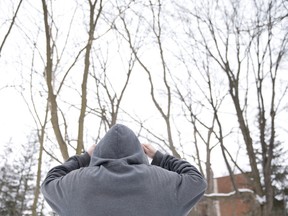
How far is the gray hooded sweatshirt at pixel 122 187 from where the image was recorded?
4.22 feet

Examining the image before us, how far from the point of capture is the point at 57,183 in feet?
4.60

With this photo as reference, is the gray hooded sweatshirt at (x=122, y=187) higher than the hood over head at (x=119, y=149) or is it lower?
lower

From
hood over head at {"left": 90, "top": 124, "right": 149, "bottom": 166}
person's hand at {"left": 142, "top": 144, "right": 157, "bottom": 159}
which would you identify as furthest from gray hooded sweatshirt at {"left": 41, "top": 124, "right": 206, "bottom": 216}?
person's hand at {"left": 142, "top": 144, "right": 157, "bottom": 159}

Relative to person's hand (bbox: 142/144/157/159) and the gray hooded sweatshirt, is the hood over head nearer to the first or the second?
the gray hooded sweatshirt

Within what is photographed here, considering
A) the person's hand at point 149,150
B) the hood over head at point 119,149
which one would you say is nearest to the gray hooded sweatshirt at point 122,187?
the hood over head at point 119,149

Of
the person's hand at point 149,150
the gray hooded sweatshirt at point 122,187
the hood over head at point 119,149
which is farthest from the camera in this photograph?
the person's hand at point 149,150

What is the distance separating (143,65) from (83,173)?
6.49 m

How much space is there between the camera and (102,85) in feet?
26.9

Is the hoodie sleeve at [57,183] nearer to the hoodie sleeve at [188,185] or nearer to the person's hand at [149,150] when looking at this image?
the person's hand at [149,150]

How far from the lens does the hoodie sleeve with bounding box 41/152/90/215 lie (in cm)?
138

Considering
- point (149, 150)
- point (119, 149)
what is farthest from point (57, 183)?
point (149, 150)

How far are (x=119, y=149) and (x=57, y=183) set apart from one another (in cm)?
29

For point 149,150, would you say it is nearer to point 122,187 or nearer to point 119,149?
point 119,149

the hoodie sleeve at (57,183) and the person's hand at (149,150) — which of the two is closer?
the hoodie sleeve at (57,183)
